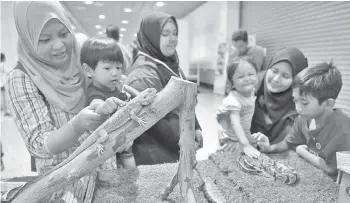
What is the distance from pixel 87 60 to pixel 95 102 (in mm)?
238

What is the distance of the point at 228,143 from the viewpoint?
5.03 ft

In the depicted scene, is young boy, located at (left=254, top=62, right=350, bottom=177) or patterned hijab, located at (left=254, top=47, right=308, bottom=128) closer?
young boy, located at (left=254, top=62, right=350, bottom=177)

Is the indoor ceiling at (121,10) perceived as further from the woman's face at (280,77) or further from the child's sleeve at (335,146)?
the child's sleeve at (335,146)

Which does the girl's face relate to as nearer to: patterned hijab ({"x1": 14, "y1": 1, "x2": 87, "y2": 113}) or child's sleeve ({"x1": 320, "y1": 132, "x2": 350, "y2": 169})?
child's sleeve ({"x1": 320, "y1": 132, "x2": 350, "y2": 169})

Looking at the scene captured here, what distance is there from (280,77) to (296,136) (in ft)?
1.10

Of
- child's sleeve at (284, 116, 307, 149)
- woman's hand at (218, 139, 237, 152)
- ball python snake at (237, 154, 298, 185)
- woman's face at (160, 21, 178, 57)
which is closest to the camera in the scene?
ball python snake at (237, 154, 298, 185)

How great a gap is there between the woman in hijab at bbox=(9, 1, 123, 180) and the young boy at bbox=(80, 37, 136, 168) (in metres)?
0.05

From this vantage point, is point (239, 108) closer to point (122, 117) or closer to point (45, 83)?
point (122, 117)

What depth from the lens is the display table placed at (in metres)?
0.92

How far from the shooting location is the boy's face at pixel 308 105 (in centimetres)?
107

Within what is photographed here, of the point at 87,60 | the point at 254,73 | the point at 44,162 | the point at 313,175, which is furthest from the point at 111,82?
the point at 313,175

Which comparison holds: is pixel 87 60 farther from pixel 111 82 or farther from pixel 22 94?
pixel 22 94

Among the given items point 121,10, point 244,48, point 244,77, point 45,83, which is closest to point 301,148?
point 244,77

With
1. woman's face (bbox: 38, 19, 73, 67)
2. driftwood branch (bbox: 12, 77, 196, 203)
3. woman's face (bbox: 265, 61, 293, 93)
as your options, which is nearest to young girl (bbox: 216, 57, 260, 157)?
woman's face (bbox: 265, 61, 293, 93)
